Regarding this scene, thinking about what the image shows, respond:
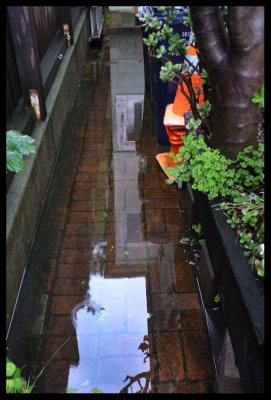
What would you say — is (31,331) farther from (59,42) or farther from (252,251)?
(59,42)

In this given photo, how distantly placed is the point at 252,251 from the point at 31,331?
1.69 meters

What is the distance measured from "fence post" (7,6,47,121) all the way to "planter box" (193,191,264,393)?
2439 millimetres

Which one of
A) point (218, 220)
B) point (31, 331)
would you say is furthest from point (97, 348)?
point (218, 220)

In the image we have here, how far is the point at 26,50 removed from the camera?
13.3 feet

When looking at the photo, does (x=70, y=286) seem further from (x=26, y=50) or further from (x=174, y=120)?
(x=26, y=50)

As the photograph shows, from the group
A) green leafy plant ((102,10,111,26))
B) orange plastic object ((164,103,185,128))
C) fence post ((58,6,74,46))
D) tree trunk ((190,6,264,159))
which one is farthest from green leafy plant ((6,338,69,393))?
green leafy plant ((102,10,111,26))

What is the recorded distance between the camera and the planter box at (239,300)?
2.05 meters

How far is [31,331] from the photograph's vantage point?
9.58 ft

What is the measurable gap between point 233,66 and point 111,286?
1937 millimetres

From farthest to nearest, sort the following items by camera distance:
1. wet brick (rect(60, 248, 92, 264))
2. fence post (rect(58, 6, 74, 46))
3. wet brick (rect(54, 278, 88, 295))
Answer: fence post (rect(58, 6, 74, 46)), wet brick (rect(60, 248, 92, 264)), wet brick (rect(54, 278, 88, 295))

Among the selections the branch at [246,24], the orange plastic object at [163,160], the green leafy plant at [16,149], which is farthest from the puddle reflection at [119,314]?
the branch at [246,24]

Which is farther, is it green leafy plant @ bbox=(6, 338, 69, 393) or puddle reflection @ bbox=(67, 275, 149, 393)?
puddle reflection @ bbox=(67, 275, 149, 393)

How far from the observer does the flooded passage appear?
2672 millimetres

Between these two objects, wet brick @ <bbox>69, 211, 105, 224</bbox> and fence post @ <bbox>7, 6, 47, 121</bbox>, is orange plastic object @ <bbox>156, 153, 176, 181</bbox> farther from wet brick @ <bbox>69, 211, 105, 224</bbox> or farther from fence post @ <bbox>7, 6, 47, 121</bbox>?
fence post @ <bbox>7, 6, 47, 121</bbox>
